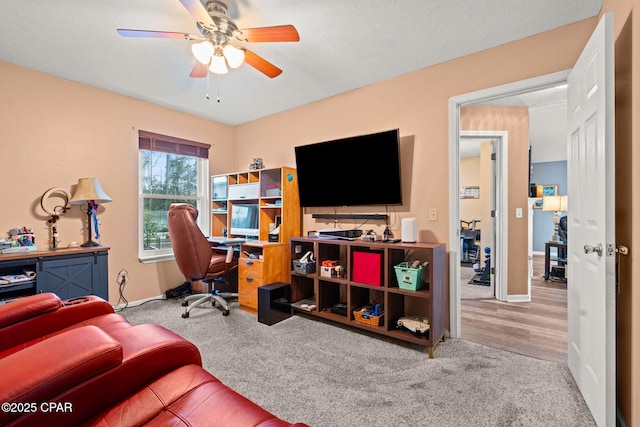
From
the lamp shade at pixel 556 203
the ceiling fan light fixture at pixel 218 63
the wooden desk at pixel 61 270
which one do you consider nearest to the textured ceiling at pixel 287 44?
the ceiling fan light fixture at pixel 218 63

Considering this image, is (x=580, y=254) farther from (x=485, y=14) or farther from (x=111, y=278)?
(x=111, y=278)

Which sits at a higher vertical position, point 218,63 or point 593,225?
point 218,63

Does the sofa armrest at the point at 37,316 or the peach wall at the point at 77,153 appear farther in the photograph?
the peach wall at the point at 77,153

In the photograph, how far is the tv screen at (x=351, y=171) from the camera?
288 cm

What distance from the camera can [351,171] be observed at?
314cm

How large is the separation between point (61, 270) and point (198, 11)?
8.58 ft

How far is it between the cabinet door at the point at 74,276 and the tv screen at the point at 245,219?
5.09 feet

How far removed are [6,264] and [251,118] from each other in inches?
122

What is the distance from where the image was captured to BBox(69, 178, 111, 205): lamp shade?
118 inches

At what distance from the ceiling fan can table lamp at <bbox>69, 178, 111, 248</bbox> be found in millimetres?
1867

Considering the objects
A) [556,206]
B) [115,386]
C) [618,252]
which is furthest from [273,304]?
[556,206]

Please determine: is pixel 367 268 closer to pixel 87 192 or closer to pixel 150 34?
pixel 150 34

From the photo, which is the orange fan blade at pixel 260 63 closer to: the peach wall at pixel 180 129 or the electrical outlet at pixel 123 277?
the peach wall at pixel 180 129

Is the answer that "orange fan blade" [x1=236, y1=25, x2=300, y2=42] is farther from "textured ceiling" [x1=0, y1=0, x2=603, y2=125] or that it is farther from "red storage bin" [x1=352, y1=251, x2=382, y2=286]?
"red storage bin" [x1=352, y1=251, x2=382, y2=286]
